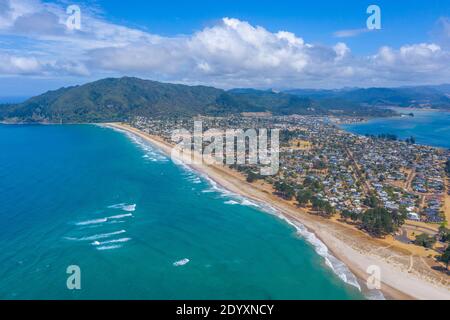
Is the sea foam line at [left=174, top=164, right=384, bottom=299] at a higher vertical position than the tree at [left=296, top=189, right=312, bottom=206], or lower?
lower

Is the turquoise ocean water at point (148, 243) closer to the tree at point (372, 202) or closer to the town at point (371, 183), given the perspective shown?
the town at point (371, 183)

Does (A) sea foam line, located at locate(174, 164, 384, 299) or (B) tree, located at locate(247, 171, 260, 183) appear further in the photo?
(B) tree, located at locate(247, 171, 260, 183)

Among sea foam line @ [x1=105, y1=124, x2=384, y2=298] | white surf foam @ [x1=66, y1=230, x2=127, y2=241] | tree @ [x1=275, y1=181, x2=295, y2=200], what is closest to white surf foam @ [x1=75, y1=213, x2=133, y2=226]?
white surf foam @ [x1=66, y1=230, x2=127, y2=241]

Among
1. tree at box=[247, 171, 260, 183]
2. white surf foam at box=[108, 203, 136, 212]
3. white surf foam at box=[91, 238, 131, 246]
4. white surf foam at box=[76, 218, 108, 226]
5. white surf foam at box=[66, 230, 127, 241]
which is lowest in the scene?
white surf foam at box=[91, 238, 131, 246]

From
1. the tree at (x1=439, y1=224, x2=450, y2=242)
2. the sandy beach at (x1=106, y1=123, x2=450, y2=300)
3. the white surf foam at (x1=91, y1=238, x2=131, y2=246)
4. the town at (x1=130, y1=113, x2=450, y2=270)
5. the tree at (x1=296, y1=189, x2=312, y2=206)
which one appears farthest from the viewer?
the tree at (x1=296, y1=189, x2=312, y2=206)

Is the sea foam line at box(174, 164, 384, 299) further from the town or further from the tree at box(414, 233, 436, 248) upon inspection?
the tree at box(414, 233, 436, 248)

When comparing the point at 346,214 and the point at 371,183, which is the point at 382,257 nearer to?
the point at 346,214

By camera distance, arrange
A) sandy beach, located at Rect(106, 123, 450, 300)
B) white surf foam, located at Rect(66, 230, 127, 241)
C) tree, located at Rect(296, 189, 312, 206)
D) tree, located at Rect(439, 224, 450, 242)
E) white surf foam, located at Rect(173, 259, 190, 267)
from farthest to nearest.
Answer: tree, located at Rect(296, 189, 312, 206)
tree, located at Rect(439, 224, 450, 242)
white surf foam, located at Rect(66, 230, 127, 241)
white surf foam, located at Rect(173, 259, 190, 267)
sandy beach, located at Rect(106, 123, 450, 300)
